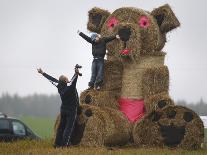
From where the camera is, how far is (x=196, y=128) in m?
15.4

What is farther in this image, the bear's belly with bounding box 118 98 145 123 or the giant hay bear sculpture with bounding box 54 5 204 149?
the bear's belly with bounding box 118 98 145 123

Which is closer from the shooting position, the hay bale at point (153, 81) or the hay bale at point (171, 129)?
the hay bale at point (171, 129)

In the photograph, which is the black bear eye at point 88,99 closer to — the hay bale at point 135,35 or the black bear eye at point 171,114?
the hay bale at point 135,35

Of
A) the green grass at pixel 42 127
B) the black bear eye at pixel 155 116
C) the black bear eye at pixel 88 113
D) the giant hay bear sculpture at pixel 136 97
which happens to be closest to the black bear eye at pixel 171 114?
the giant hay bear sculpture at pixel 136 97

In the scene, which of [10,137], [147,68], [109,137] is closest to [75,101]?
[109,137]

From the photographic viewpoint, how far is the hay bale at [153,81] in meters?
16.6

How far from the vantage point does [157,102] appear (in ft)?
53.3

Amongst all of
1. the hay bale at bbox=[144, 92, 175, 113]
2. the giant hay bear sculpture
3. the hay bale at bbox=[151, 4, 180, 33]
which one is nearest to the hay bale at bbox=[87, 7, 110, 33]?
the giant hay bear sculpture

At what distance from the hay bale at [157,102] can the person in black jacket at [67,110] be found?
5.84ft

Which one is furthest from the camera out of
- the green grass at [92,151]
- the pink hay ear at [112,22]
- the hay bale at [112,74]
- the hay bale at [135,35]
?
the pink hay ear at [112,22]

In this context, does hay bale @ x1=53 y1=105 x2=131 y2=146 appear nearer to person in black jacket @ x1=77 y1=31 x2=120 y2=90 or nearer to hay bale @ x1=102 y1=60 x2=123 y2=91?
person in black jacket @ x1=77 y1=31 x2=120 y2=90

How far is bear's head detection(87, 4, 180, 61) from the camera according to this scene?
54.2 ft

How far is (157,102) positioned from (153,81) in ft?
2.15

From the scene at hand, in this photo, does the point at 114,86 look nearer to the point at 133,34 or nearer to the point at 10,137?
the point at 133,34
